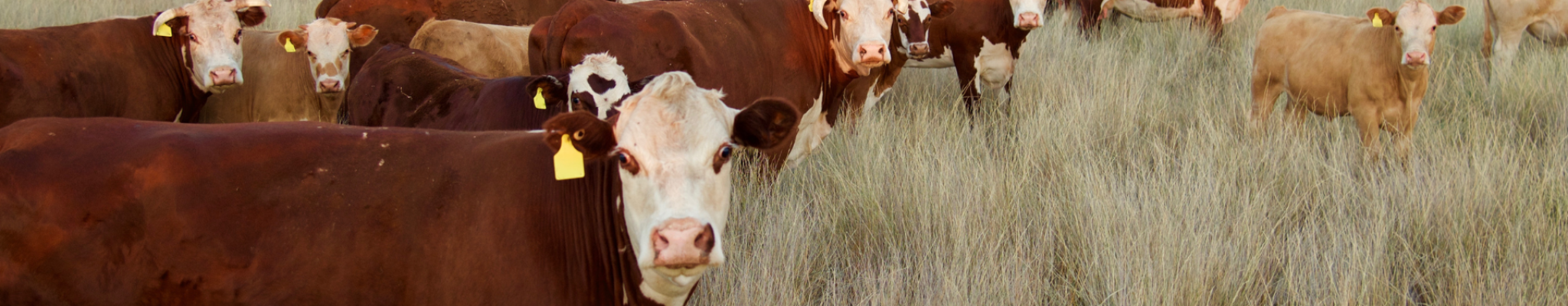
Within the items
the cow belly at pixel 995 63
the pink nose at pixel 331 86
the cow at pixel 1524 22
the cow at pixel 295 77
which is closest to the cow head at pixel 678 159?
the pink nose at pixel 331 86

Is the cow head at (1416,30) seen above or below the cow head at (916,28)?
above

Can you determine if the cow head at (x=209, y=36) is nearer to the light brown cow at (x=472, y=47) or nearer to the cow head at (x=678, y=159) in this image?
the light brown cow at (x=472, y=47)

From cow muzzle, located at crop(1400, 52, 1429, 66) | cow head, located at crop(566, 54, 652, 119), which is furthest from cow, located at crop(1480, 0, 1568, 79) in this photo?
cow head, located at crop(566, 54, 652, 119)

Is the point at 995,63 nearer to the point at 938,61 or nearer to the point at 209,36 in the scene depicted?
the point at 938,61

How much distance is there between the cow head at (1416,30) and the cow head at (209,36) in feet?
20.0

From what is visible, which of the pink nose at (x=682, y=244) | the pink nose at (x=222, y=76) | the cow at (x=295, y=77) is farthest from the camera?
the cow at (x=295, y=77)

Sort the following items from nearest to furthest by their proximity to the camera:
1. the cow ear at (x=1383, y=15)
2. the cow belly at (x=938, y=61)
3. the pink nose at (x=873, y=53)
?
the pink nose at (x=873, y=53) → the cow ear at (x=1383, y=15) → the cow belly at (x=938, y=61)

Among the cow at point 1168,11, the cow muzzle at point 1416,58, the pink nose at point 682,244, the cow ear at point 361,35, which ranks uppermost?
the pink nose at point 682,244

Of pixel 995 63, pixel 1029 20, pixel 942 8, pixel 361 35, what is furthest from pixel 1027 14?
pixel 361 35

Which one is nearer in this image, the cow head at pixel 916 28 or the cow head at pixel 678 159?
the cow head at pixel 678 159

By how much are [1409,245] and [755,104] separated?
117 inches

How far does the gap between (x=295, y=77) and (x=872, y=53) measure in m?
3.63

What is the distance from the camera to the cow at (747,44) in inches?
195

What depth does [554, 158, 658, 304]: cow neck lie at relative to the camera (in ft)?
8.50
